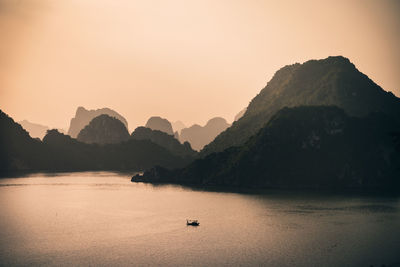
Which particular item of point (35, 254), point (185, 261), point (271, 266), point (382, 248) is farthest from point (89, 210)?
point (382, 248)

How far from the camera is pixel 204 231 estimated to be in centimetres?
10406

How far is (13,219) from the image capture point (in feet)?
396

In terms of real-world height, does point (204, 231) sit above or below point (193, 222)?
below

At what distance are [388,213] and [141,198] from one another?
9636 cm

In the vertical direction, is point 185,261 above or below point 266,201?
below

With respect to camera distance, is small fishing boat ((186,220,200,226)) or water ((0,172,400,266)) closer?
water ((0,172,400,266))

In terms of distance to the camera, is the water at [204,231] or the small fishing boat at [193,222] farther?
the small fishing boat at [193,222]

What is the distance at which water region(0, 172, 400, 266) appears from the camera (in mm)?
77750

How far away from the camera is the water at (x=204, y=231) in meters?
77.8

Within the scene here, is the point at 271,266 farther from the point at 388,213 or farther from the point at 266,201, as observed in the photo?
the point at 266,201

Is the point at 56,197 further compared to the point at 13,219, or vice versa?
the point at 56,197

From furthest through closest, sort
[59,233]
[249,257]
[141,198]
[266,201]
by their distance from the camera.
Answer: [141,198] < [266,201] < [59,233] < [249,257]

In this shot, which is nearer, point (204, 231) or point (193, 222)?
point (204, 231)

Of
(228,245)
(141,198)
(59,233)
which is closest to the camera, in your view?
(228,245)
